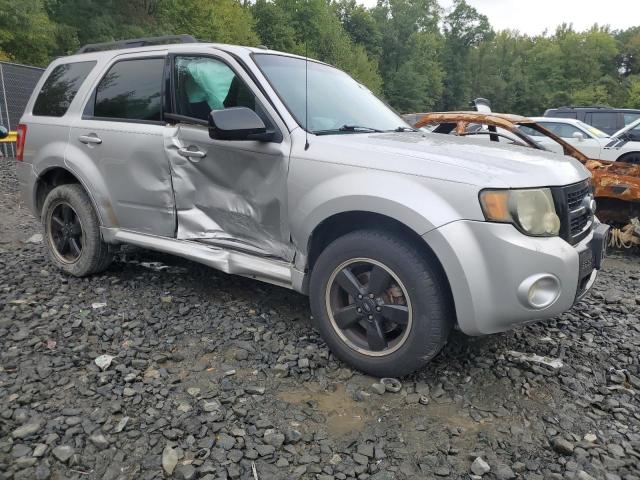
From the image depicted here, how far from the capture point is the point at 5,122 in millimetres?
11008

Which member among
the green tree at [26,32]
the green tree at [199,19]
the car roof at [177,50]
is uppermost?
the green tree at [199,19]

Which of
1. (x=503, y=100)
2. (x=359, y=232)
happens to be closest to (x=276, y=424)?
(x=359, y=232)

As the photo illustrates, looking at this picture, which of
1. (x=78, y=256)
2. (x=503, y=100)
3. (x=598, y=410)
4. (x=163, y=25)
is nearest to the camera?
(x=598, y=410)

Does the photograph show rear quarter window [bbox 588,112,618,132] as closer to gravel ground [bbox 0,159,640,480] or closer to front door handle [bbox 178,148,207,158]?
gravel ground [bbox 0,159,640,480]

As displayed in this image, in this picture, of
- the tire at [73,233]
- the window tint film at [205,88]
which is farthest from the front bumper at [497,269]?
the tire at [73,233]

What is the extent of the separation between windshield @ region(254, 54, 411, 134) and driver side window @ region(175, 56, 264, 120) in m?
0.22

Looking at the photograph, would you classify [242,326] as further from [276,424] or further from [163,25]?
[163,25]

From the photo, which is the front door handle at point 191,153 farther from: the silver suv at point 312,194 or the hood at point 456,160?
the hood at point 456,160

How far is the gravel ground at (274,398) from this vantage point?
233cm

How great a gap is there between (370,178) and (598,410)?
1.75 metres

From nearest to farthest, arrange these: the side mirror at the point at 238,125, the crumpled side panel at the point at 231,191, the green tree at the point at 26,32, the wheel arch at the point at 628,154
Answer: the side mirror at the point at 238,125 < the crumpled side panel at the point at 231,191 < the wheel arch at the point at 628,154 < the green tree at the point at 26,32

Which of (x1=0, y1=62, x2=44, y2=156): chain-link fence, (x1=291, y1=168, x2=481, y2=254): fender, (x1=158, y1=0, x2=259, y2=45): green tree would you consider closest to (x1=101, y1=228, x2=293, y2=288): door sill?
(x1=291, y1=168, x2=481, y2=254): fender

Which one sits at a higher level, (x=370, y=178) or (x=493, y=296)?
(x=370, y=178)

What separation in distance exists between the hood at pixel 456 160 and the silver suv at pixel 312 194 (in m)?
0.01
